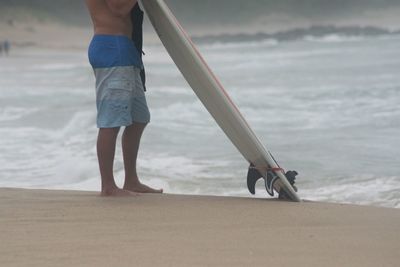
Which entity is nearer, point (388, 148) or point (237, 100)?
point (388, 148)

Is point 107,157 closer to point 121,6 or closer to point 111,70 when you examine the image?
point 111,70

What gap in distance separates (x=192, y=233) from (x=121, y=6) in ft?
4.27

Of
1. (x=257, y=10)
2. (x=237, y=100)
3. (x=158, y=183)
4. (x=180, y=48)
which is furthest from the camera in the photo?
(x=257, y=10)

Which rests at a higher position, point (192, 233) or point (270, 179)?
point (192, 233)

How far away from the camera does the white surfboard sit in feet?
13.5

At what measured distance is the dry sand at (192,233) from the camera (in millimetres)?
2877

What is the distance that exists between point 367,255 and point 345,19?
60.3 meters

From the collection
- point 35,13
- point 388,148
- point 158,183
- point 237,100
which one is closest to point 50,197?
point 158,183

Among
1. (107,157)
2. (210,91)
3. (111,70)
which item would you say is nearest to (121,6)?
(111,70)

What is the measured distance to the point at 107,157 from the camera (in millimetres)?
4184

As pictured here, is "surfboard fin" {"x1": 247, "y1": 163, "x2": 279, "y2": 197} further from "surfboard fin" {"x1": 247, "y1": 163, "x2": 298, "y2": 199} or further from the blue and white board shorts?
the blue and white board shorts

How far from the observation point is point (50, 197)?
4.24m

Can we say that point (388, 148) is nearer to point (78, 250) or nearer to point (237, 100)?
point (78, 250)

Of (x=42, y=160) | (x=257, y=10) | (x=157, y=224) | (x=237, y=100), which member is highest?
(x=157, y=224)
